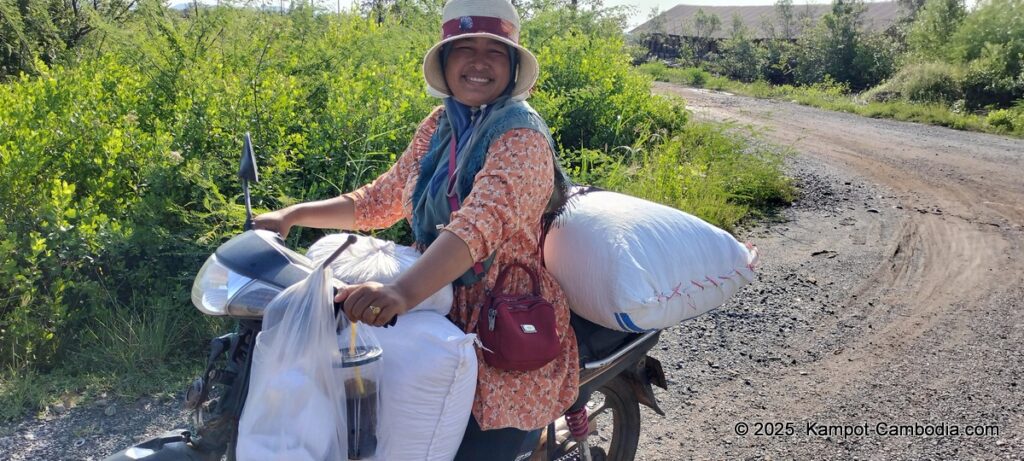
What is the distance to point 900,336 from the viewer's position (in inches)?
190

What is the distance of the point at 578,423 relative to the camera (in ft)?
8.71

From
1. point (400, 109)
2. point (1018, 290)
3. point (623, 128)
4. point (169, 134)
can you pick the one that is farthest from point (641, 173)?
point (169, 134)

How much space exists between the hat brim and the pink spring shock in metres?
1.13

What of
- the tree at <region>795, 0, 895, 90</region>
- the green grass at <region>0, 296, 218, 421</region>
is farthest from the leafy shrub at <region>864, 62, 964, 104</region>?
the green grass at <region>0, 296, 218, 421</region>

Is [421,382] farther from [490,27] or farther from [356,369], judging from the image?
[490,27]

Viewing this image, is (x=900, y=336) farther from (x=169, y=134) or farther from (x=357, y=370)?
(x=169, y=134)

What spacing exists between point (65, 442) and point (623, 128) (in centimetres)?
634

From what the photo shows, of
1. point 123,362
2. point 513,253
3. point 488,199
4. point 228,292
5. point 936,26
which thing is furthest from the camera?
point 936,26

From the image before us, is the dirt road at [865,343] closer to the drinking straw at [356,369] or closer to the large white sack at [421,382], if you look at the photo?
the large white sack at [421,382]

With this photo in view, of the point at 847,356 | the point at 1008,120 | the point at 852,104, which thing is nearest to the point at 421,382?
the point at 847,356

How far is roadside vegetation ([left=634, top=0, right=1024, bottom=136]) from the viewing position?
18.6m

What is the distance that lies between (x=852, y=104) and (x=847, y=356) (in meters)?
17.9

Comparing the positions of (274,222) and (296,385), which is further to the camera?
(274,222)

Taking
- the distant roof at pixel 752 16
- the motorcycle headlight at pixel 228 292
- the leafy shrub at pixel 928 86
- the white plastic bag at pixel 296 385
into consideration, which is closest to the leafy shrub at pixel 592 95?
the motorcycle headlight at pixel 228 292
